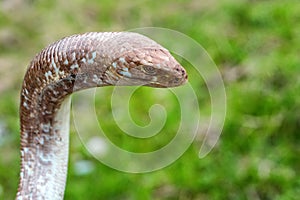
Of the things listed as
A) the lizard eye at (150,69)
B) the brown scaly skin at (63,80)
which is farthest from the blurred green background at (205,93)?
the lizard eye at (150,69)

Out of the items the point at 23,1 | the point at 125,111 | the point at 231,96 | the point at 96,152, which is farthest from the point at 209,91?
the point at 23,1

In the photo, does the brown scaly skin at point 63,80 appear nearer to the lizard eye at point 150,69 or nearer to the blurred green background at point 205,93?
the lizard eye at point 150,69

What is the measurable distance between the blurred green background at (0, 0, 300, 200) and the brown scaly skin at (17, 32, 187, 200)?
0.96m

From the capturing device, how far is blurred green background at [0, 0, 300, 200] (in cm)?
253

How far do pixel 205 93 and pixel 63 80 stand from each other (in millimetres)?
1646

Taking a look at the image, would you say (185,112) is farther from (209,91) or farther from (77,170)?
(77,170)

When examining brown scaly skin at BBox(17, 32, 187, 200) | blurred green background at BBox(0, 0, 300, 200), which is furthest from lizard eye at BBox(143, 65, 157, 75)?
blurred green background at BBox(0, 0, 300, 200)

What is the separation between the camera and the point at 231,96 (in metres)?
2.93

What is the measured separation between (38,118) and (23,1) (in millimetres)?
2484

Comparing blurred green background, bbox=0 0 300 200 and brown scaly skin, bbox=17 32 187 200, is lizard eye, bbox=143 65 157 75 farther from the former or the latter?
blurred green background, bbox=0 0 300 200

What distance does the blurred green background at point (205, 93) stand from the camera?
253cm

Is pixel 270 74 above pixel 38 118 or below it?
below

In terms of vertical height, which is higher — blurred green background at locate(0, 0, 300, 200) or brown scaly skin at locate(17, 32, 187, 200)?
brown scaly skin at locate(17, 32, 187, 200)

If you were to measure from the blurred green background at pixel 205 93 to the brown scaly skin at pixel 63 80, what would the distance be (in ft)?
3.14
